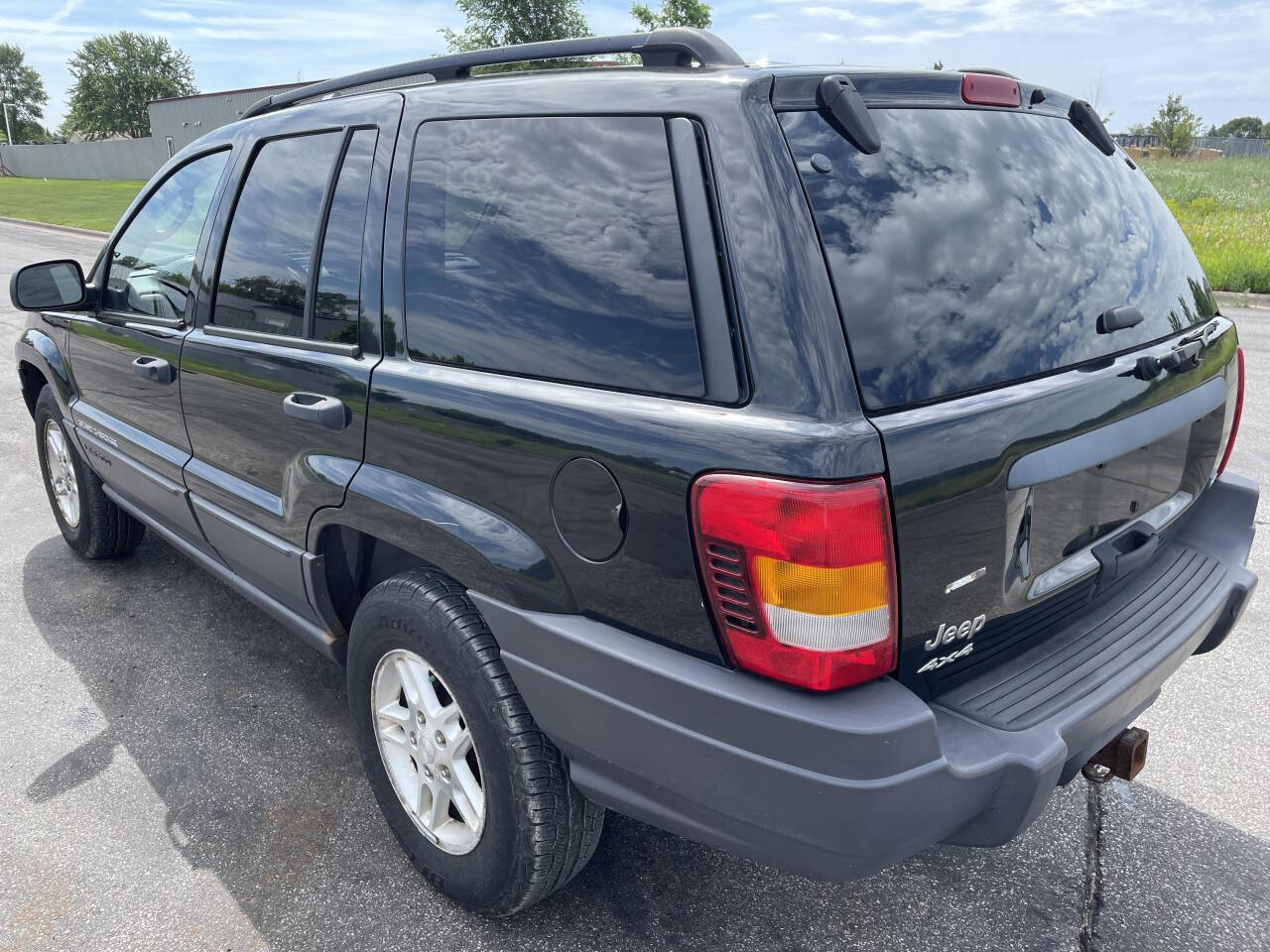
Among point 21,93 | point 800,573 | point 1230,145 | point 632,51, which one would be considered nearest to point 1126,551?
point 800,573

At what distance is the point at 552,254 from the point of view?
189 centimetres

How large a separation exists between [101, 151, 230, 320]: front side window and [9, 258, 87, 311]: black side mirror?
0.11 m

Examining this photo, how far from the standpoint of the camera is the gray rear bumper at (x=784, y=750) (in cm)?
156

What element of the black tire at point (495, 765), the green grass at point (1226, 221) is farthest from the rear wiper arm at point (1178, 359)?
the green grass at point (1226, 221)

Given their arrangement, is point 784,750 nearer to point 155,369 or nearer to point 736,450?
point 736,450

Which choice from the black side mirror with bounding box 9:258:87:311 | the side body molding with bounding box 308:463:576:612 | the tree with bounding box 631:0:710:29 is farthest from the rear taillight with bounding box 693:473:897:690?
the tree with bounding box 631:0:710:29

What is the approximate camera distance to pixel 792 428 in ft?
5.04

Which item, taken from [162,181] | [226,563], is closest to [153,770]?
[226,563]

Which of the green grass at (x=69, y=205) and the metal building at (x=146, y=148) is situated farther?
the metal building at (x=146, y=148)

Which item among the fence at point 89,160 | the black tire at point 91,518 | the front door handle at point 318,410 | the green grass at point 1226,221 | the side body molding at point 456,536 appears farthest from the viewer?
the fence at point 89,160

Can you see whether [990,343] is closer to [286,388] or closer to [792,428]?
[792,428]

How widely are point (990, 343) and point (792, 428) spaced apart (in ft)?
1.70

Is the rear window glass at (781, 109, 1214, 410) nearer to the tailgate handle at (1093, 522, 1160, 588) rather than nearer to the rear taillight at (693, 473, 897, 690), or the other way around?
the rear taillight at (693, 473, 897, 690)

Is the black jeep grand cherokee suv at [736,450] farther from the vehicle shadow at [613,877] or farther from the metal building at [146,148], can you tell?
Answer: the metal building at [146,148]
